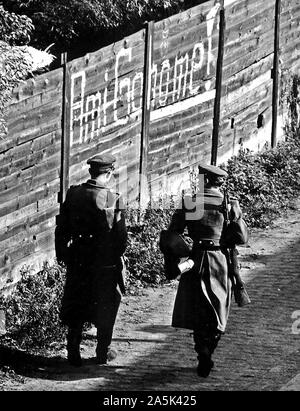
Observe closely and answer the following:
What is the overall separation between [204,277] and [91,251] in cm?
99

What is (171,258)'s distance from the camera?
1098cm

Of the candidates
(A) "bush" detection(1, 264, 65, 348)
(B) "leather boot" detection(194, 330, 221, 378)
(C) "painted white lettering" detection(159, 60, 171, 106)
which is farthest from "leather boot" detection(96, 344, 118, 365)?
(C) "painted white lettering" detection(159, 60, 171, 106)

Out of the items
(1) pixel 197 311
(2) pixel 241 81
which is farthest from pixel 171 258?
(2) pixel 241 81

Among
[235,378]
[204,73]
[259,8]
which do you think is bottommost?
[235,378]

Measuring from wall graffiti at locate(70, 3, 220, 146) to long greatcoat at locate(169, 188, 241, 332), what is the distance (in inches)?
111

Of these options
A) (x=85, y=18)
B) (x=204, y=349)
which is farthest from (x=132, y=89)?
(x=204, y=349)

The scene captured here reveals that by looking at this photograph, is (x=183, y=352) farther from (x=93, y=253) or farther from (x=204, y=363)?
(x=93, y=253)

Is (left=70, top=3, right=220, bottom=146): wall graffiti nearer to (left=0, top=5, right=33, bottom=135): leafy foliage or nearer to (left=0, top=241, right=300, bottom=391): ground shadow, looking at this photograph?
(left=0, top=5, right=33, bottom=135): leafy foliage

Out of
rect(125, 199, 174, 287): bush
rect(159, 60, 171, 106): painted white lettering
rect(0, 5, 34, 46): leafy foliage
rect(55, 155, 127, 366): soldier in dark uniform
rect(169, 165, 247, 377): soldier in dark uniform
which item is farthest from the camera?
rect(159, 60, 171, 106): painted white lettering

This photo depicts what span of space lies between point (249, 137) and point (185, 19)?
2.47m

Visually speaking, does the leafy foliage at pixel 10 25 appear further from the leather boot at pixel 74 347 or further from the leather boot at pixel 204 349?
the leather boot at pixel 204 349

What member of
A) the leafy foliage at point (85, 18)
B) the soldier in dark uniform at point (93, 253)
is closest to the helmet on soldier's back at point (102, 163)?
the soldier in dark uniform at point (93, 253)

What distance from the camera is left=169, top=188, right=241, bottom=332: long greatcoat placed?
10945 millimetres

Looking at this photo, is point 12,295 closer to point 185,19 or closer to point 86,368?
point 86,368
